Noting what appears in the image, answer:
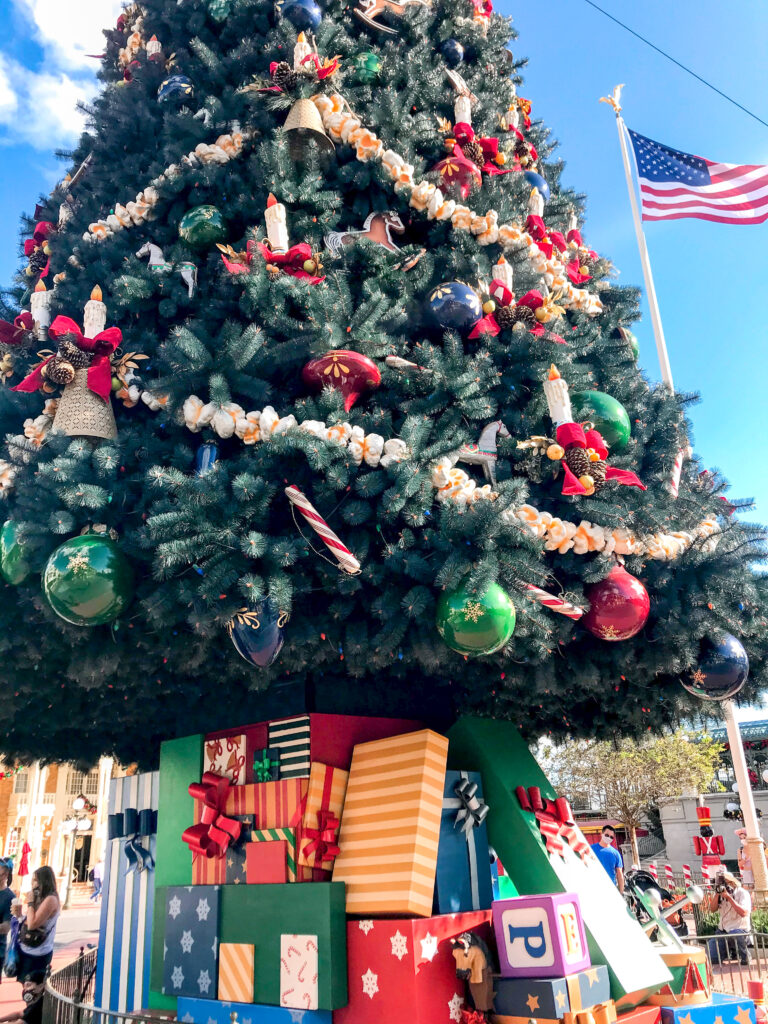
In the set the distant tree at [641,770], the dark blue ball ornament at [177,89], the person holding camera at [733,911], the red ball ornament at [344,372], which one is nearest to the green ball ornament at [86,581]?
the red ball ornament at [344,372]

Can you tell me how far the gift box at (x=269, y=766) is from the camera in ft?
20.4

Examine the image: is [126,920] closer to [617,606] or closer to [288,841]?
[288,841]

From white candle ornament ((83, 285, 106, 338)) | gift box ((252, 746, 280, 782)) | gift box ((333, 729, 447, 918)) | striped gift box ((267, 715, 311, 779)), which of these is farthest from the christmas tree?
gift box ((333, 729, 447, 918))

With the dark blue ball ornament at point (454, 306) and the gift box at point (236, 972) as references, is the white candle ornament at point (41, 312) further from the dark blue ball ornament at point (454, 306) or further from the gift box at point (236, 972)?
the gift box at point (236, 972)

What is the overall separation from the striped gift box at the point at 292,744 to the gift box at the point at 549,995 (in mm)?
2043

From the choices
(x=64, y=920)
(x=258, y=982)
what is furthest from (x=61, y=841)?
(x=258, y=982)

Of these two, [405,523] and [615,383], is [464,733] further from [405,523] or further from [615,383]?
[615,383]

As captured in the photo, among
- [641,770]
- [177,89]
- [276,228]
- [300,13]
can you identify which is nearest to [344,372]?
[276,228]

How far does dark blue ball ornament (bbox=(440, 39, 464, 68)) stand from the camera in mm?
7590

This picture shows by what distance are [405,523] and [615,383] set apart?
2.63 meters

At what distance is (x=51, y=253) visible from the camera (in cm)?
718

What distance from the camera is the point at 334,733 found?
625 centimetres

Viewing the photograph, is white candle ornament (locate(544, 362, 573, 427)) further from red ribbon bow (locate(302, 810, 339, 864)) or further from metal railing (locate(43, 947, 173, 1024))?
metal railing (locate(43, 947, 173, 1024))

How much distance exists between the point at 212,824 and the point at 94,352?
392 centimetres
